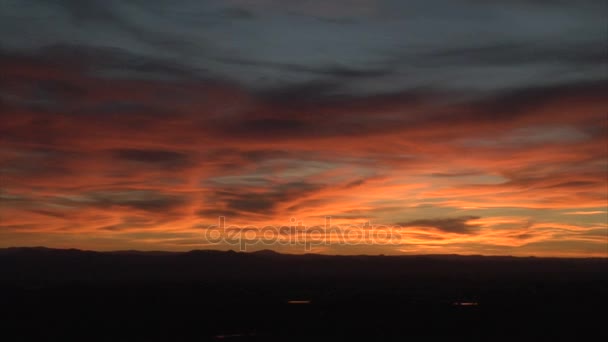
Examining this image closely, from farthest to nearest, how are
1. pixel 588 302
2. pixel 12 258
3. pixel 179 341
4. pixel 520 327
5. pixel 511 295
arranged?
pixel 12 258
pixel 511 295
pixel 588 302
pixel 520 327
pixel 179 341

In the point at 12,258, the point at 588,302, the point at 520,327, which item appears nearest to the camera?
the point at 520,327

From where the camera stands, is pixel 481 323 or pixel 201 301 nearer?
pixel 481 323

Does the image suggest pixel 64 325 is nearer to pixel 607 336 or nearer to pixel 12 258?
pixel 607 336

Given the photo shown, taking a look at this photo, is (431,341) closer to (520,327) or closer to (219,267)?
(520,327)

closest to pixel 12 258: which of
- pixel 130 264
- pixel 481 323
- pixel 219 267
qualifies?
pixel 130 264

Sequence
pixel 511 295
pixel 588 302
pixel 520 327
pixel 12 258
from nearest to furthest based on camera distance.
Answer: pixel 520 327
pixel 588 302
pixel 511 295
pixel 12 258

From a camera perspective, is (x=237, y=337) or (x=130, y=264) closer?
(x=237, y=337)

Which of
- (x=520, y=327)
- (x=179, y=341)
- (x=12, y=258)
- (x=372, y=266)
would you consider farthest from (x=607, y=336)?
(x=12, y=258)

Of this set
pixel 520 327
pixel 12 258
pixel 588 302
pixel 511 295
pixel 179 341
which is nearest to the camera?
pixel 179 341
